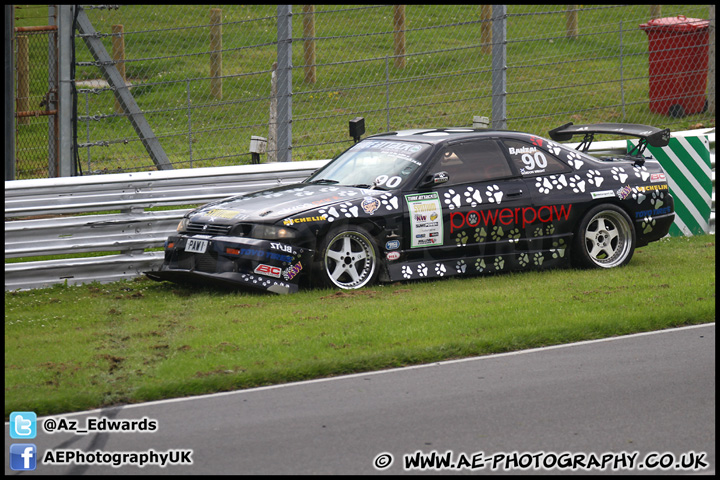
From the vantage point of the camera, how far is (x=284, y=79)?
12.2 meters

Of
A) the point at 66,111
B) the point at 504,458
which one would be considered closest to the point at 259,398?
the point at 504,458

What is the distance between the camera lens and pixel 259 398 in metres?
6.25

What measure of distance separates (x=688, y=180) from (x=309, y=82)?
16.4 feet

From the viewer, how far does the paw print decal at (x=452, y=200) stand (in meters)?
9.70

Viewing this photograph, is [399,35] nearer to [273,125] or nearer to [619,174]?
[273,125]

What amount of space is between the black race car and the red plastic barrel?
278 inches

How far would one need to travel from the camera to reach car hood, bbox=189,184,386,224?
30.3ft

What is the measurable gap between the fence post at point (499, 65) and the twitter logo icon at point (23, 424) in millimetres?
8549

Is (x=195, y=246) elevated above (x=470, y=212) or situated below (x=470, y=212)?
below

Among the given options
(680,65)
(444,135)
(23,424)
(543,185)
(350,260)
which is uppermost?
(680,65)

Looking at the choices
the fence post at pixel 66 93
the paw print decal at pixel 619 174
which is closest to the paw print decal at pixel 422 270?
the paw print decal at pixel 619 174

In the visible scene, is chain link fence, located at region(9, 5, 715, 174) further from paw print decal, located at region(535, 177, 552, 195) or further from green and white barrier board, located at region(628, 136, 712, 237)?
paw print decal, located at region(535, 177, 552, 195)

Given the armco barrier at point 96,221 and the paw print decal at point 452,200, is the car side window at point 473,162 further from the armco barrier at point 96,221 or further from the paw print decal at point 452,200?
the armco barrier at point 96,221

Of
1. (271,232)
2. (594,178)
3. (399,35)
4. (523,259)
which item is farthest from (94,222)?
(399,35)
